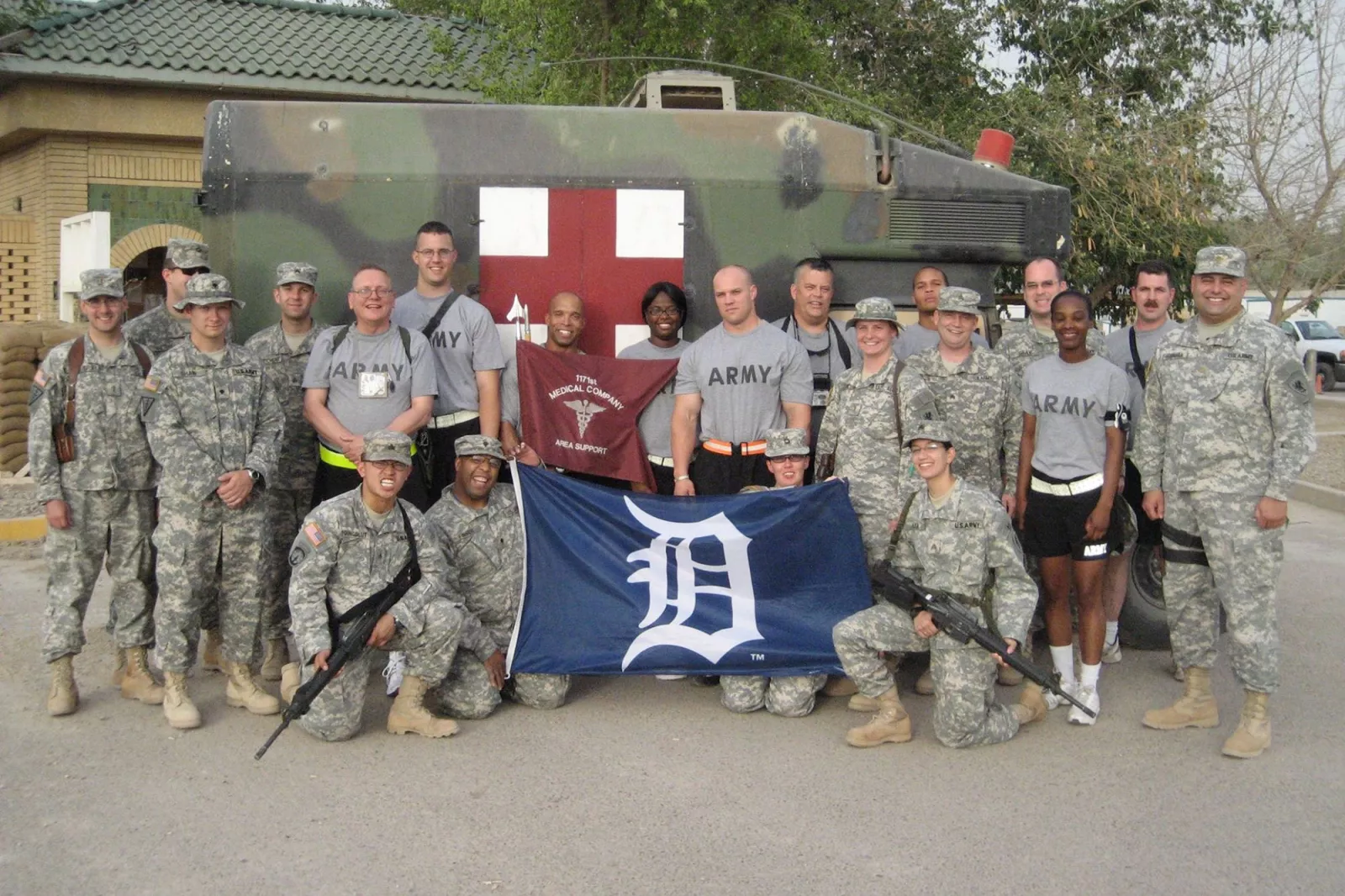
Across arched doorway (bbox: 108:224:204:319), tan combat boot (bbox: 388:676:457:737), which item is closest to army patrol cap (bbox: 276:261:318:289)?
tan combat boot (bbox: 388:676:457:737)

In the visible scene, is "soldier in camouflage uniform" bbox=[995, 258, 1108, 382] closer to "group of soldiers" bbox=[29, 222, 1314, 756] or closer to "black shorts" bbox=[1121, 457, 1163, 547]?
"group of soldiers" bbox=[29, 222, 1314, 756]

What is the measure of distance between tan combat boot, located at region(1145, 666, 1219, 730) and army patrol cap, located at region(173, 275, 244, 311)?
13.0ft

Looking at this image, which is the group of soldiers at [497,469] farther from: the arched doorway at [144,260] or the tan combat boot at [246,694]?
the arched doorway at [144,260]

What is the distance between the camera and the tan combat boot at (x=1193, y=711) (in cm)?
499

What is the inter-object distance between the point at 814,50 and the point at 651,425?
6.67m

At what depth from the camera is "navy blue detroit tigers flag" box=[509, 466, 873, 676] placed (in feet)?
17.1

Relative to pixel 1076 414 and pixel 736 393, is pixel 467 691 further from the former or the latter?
pixel 1076 414

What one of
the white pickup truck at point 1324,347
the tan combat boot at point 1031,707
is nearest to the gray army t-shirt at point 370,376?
the tan combat boot at point 1031,707

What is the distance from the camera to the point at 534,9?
10.1 meters

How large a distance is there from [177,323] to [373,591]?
185cm

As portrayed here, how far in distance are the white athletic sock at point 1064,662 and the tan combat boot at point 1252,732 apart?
2.21 ft

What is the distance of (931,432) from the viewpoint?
474 cm

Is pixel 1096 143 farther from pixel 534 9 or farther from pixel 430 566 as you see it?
pixel 430 566

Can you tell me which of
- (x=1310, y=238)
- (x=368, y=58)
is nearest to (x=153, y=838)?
(x=368, y=58)
